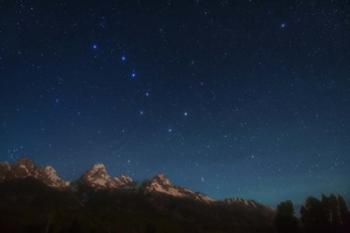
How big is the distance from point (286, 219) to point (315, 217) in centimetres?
1594

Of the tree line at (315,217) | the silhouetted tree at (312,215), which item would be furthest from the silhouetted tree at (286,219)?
the silhouetted tree at (312,215)

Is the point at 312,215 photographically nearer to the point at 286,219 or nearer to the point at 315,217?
the point at 315,217

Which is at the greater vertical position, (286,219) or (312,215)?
(312,215)

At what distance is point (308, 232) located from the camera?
386 feet

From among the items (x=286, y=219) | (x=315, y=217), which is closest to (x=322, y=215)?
(x=315, y=217)

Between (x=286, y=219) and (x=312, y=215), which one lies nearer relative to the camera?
(x=286, y=219)

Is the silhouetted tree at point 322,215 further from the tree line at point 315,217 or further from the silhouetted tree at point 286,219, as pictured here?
the silhouetted tree at point 286,219

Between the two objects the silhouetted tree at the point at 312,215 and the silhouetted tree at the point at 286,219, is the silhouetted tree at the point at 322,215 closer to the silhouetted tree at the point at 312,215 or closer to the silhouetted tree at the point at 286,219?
the silhouetted tree at the point at 312,215

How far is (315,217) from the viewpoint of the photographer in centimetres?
12475

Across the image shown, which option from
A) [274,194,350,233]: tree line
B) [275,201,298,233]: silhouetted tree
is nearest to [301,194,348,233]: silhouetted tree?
[274,194,350,233]: tree line

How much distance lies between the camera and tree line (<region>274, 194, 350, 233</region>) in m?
116

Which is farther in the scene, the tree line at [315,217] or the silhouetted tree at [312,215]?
the silhouetted tree at [312,215]

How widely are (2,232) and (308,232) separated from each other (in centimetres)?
11010

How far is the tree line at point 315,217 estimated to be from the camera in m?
116
